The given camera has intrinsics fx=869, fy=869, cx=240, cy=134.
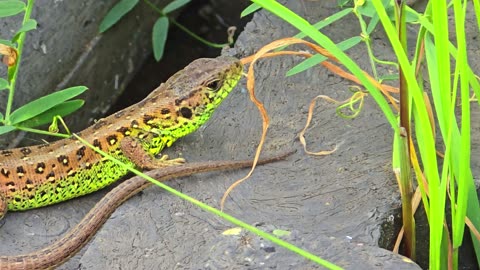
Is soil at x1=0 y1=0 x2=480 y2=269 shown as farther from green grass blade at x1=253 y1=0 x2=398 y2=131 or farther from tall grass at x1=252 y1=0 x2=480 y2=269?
green grass blade at x1=253 y1=0 x2=398 y2=131

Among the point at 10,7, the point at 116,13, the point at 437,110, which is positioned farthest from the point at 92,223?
the point at 116,13

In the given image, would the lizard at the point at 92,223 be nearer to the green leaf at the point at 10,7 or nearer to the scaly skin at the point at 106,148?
the scaly skin at the point at 106,148

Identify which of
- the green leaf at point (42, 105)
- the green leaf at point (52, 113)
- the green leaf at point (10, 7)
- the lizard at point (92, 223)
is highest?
the green leaf at point (10, 7)

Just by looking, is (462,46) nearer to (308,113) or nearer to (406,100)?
(406,100)

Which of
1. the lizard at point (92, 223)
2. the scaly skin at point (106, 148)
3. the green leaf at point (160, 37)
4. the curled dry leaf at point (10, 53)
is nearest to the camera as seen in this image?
the lizard at point (92, 223)

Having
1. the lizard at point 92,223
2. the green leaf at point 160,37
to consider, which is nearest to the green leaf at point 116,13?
the green leaf at point 160,37

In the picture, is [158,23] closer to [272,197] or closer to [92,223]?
[92,223]
